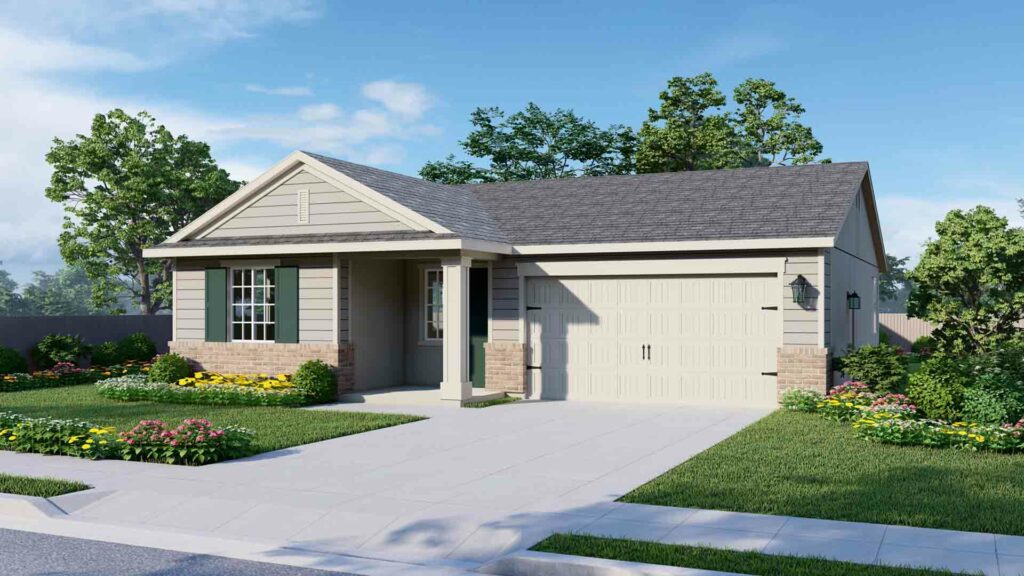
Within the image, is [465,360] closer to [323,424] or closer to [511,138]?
[323,424]

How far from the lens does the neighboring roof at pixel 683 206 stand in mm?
16625

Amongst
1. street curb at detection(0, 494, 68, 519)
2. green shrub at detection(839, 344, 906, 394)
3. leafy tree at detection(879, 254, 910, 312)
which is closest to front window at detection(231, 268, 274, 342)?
street curb at detection(0, 494, 68, 519)

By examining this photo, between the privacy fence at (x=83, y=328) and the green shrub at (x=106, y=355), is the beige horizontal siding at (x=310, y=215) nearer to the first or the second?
the green shrub at (x=106, y=355)

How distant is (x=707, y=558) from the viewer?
266 inches

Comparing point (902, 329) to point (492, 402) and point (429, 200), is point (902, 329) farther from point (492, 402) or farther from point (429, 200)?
point (492, 402)

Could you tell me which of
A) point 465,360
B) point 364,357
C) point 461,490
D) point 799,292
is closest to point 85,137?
point 364,357

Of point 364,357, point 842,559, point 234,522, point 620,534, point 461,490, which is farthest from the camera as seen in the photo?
point 364,357

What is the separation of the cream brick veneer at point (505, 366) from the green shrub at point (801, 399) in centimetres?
475

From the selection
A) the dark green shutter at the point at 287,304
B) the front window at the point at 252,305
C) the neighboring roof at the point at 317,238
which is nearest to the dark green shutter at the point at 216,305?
the front window at the point at 252,305

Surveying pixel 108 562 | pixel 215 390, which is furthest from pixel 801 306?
pixel 108 562

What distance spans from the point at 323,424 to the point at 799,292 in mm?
7866

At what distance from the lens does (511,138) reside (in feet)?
136

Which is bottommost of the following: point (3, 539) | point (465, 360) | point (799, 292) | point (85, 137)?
point (3, 539)

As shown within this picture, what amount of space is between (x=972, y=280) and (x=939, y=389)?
8.43m
